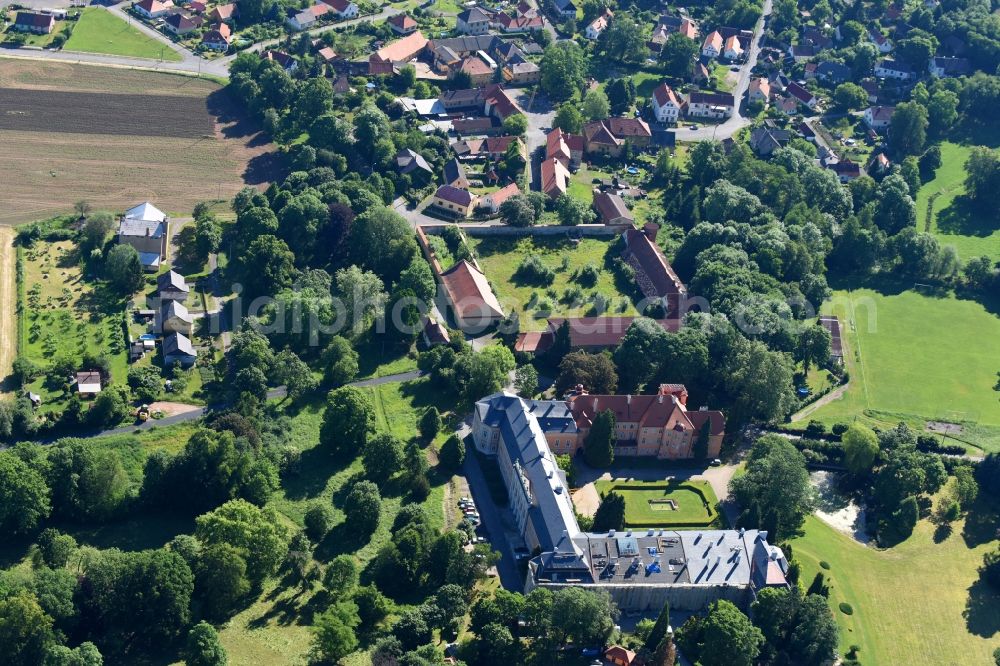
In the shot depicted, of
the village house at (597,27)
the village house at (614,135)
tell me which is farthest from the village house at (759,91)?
the village house at (597,27)

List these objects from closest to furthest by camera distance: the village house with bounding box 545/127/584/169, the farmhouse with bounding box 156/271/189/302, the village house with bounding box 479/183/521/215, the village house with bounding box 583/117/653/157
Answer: the farmhouse with bounding box 156/271/189/302 < the village house with bounding box 479/183/521/215 < the village house with bounding box 545/127/584/169 < the village house with bounding box 583/117/653/157

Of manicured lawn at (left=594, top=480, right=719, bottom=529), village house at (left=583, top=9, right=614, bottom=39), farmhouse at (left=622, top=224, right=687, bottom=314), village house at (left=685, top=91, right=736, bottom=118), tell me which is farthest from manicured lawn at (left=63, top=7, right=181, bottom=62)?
manicured lawn at (left=594, top=480, right=719, bottom=529)

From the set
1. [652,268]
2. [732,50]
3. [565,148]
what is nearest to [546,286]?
[652,268]

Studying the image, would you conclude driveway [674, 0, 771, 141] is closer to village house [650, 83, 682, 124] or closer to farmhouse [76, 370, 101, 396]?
village house [650, 83, 682, 124]

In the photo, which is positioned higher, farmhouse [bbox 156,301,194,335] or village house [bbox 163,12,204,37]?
village house [bbox 163,12,204,37]

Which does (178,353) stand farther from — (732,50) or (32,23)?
(732,50)

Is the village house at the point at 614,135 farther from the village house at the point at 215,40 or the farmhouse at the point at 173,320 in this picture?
the farmhouse at the point at 173,320

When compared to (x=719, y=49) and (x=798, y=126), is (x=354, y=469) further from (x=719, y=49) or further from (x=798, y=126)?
(x=719, y=49)
